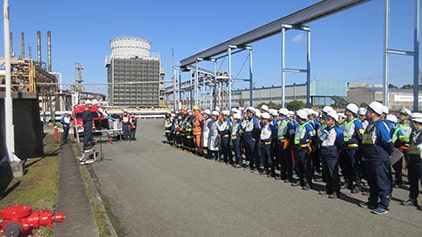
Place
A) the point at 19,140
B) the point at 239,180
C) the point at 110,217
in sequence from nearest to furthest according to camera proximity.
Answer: the point at 110,217
the point at 239,180
the point at 19,140

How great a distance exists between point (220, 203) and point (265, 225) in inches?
56.5

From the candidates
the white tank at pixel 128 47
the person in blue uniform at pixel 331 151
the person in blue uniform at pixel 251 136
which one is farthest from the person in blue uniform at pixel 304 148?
the white tank at pixel 128 47

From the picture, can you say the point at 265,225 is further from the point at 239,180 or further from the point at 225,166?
the point at 225,166

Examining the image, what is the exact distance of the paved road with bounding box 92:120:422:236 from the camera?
5.18m

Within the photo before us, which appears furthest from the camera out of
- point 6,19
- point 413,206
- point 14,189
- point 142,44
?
point 142,44

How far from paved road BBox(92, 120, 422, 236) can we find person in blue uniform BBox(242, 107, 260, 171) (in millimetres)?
576

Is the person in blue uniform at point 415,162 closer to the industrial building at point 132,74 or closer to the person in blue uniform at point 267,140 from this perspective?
the person in blue uniform at point 267,140

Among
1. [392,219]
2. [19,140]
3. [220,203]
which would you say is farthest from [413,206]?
[19,140]

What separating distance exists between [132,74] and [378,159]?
142 ft

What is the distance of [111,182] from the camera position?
346 inches

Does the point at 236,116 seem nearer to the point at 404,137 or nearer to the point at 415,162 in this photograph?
the point at 404,137

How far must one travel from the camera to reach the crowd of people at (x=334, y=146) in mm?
6168

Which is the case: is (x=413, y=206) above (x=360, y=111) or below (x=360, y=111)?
below

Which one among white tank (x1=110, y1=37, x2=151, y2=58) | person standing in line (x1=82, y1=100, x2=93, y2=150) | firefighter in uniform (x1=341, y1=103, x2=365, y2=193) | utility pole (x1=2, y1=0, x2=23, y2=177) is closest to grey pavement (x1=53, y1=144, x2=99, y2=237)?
utility pole (x1=2, y1=0, x2=23, y2=177)
